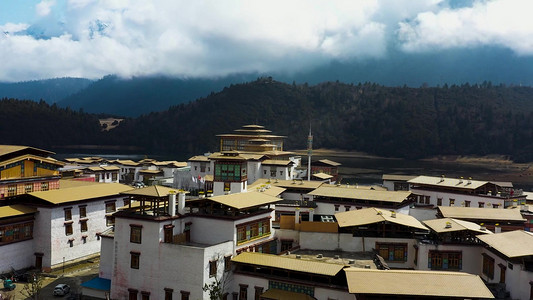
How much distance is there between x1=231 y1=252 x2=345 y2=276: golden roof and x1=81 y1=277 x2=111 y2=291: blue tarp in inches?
532

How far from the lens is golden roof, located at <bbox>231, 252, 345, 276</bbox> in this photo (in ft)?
131

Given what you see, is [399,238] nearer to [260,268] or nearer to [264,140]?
[260,268]

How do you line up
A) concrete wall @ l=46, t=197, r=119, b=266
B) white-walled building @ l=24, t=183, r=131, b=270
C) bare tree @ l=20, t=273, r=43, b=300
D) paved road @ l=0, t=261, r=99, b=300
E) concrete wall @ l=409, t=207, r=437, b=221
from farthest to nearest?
1. concrete wall @ l=409, t=207, r=437, b=221
2. concrete wall @ l=46, t=197, r=119, b=266
3. white-walled building @ l=24, t=183, r=131, b=270
4. paved road @ l=0, t=261, r=99, b=300
5. bare tree @ l=20, t=273, r=43, b=300

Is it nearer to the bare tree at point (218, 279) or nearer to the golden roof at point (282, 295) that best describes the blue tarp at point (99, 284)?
the bare tree at point (218, 279)

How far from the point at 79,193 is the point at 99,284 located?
17.3 meters

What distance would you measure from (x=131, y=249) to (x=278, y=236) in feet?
54.1

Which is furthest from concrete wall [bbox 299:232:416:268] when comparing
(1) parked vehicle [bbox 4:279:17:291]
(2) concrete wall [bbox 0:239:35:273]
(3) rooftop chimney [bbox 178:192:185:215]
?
(2) concrete wall [bbox 0:239:35:273]

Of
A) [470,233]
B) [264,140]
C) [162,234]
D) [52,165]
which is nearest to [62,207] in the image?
[52,165]

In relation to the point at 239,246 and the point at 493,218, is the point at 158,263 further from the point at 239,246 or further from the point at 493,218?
the point at 493,218

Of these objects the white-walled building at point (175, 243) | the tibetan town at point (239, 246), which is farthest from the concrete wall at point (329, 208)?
the white-walled building at point (175, 243)

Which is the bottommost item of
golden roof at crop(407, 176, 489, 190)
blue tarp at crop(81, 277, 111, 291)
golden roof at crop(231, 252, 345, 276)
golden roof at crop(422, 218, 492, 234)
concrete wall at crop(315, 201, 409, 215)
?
blue tarp at crop(81, 277, 111, 291)

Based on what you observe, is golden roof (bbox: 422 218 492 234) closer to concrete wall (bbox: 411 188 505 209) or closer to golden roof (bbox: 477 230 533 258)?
golden roof (bbox: 477 230 533 258)

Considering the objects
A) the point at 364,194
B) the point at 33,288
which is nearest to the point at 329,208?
the point at 364,194

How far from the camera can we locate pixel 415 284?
118 feet
